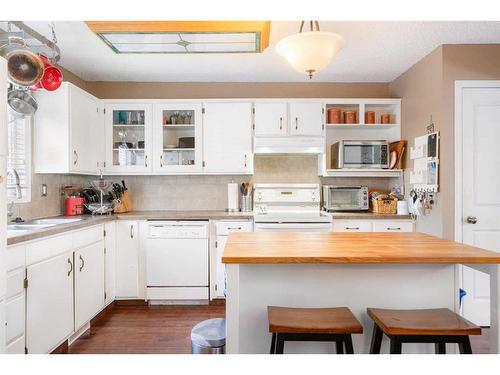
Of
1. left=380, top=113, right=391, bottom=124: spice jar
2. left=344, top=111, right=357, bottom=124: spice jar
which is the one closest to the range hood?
left=344, top=111, right=357, bottom=124: spice jar

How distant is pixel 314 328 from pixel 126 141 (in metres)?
3.09

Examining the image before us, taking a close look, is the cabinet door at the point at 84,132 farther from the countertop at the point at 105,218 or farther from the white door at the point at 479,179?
the white door at the point at 479,179

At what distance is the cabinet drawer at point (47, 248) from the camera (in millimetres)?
2084

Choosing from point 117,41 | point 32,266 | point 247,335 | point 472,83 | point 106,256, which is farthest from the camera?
point 106,256

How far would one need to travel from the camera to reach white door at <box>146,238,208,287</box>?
3422mm

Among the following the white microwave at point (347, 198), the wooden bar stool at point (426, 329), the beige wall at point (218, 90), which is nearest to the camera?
the wooden bar stool at point (426, 329)

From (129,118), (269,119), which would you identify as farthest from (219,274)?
(129,118)

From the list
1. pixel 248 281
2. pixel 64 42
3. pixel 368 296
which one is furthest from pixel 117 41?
pixel 368 296

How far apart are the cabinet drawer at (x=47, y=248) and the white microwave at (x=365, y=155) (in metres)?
2.63

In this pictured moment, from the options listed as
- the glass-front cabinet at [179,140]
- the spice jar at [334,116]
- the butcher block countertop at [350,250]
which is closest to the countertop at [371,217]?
the spice jar at [334,116]

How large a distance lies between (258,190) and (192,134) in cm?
97

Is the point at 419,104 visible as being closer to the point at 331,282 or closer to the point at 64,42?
the point at 331,282

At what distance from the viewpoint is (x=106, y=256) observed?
3273 millimetres

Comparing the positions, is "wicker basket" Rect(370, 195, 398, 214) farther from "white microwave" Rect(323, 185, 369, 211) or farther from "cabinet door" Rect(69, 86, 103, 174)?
"cabinet door" Rect(69, 86, 103, 174)
